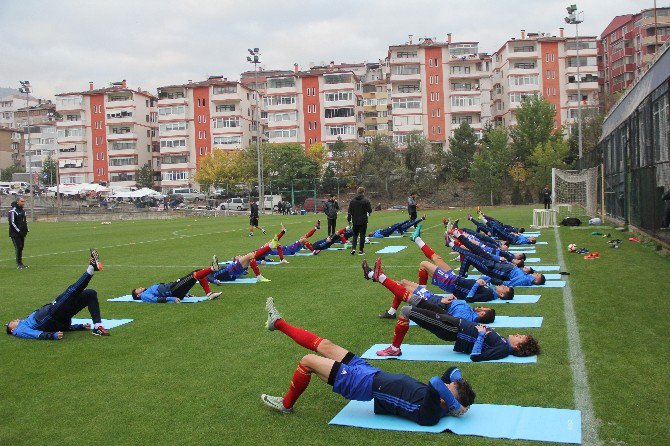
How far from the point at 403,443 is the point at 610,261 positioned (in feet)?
42.6

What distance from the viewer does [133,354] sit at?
28.6 feet

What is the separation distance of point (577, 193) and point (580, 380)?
36056 millimetres

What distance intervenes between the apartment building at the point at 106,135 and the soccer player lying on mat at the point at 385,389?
100468mm

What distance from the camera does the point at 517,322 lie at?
968 centimetres

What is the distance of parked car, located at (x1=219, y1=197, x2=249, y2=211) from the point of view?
7081cm

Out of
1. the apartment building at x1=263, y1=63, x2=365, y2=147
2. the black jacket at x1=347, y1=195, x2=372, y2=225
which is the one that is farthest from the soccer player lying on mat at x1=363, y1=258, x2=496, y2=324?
the apartment building at x1=263, y1=63, x2=365, y2=147

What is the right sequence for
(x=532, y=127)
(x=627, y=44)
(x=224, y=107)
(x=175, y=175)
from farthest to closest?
(x=175, y=175) → (x=224, y=107) → (x=627, y=44) → (x=532, y=127)

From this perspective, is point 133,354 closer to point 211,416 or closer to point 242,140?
point 211,416

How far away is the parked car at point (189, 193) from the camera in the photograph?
84062 millimetres

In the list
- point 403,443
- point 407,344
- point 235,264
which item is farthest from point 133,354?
point 235,264

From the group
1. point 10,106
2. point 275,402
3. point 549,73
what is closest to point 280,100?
point 549,73

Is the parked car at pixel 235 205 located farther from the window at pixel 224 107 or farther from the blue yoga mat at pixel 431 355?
the blue yoga mat at pixel 431 355

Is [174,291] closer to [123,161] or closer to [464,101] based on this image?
[464,101]

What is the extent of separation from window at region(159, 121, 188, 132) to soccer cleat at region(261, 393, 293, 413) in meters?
95.3
